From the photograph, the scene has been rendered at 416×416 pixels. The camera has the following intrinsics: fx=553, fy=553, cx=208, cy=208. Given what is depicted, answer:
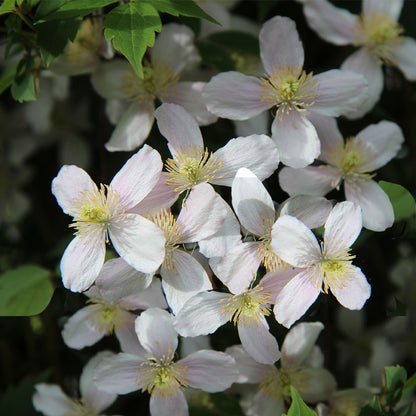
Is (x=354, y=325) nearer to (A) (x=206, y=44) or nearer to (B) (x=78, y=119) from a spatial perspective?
(A) (x=206, y=44)

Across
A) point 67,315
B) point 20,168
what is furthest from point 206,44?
point 20,168

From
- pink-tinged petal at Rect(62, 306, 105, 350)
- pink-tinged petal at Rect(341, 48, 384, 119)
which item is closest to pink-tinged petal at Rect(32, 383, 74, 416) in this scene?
pink-tinged petal at Rect(62, 306, 105, 350)

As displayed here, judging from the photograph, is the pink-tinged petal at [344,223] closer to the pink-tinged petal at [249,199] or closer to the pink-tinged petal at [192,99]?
the pink-tinged petal at [249,199]

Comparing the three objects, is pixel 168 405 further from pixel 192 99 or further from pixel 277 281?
pixel 192 99

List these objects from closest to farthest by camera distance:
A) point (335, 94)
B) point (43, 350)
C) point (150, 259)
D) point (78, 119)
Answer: point (150, 259), point (335, 94), point (43, 350), point (78, 119)

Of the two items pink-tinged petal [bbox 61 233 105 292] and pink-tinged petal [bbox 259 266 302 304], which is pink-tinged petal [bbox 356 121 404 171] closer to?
pink-tinged petal [bbox 259 266 302 304]

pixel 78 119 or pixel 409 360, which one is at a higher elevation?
pixel 78 119
